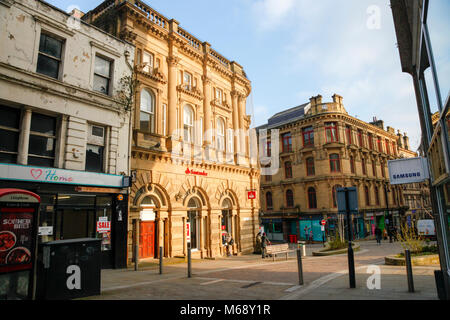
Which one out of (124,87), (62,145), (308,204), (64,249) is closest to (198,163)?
(124,87)

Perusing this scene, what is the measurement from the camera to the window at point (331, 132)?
121ft

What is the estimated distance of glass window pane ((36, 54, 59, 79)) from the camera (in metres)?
12.3

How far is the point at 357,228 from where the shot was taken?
1467 inches

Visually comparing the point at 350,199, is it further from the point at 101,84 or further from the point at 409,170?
the point at 101,84

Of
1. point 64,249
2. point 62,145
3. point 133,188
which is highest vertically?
point 62,145

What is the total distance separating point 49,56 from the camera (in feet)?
41.2

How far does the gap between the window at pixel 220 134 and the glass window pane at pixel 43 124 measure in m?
12.1

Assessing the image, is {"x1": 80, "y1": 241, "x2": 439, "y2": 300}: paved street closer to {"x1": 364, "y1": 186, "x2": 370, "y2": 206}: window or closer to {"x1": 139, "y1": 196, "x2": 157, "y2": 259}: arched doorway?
{"x1": 139, "y1": 196, "x2": 157, "y2": 259}: arched doorway

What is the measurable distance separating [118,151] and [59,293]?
858cm

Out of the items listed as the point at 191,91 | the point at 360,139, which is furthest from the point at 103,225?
the point at 360,139

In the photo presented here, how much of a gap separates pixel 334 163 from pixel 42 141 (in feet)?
107

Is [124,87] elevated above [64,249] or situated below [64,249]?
above
